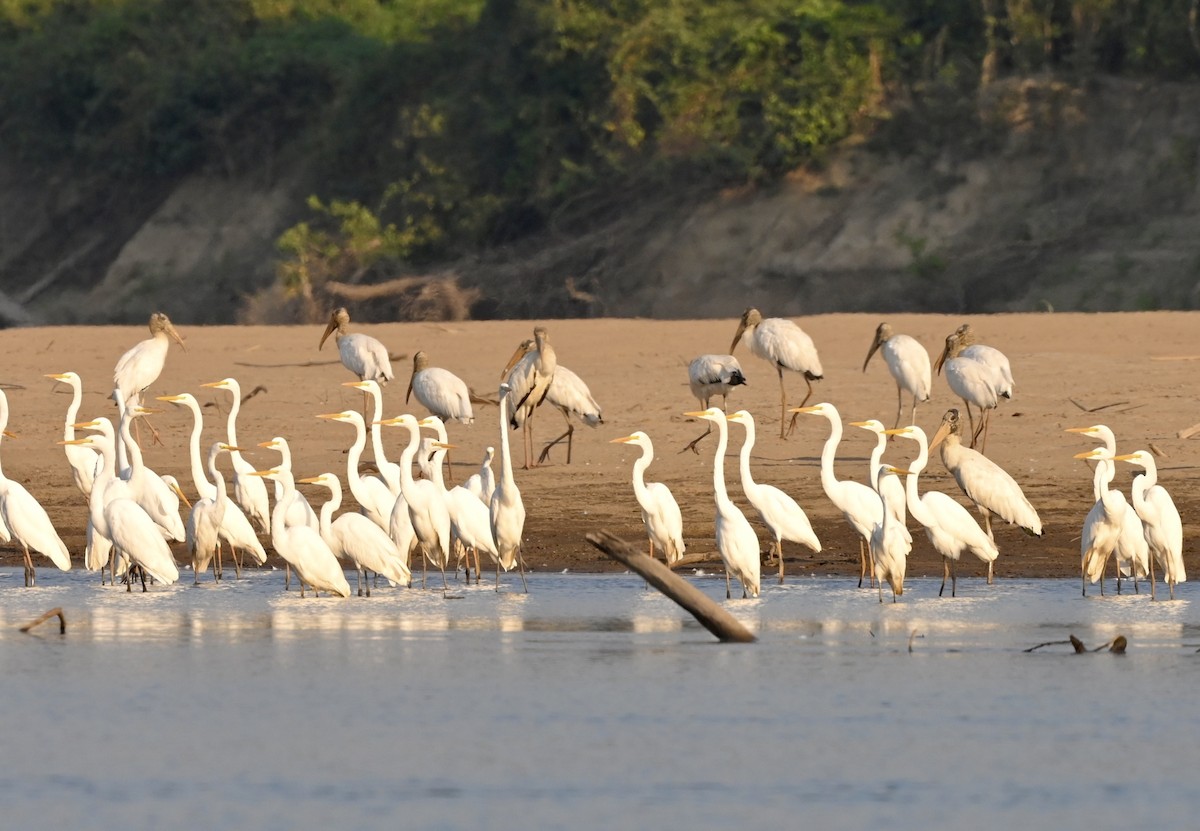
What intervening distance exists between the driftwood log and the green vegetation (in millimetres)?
16367

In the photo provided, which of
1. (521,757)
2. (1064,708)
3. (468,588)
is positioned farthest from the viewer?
(468,588)

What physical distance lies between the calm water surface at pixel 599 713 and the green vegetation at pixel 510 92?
603 inches

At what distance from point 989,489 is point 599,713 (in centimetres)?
498

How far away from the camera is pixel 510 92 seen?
99.9ft

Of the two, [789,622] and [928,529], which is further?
[928,529]

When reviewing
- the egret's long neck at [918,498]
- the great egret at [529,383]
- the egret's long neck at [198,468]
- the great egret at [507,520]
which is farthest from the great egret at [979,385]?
the egret's long neck at [198,468]

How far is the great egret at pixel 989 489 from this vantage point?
13523 millimetres

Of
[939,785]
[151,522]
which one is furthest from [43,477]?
[939,785]

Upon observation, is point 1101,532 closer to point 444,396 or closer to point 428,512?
point 428,512

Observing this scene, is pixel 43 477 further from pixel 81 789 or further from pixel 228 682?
pixel 81 789

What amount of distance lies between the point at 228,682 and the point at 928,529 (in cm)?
453

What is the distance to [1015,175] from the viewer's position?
27.2m

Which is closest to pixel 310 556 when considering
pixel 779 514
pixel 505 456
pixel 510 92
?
pixel 505 456

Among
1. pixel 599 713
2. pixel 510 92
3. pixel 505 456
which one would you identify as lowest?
pixel 599 713
